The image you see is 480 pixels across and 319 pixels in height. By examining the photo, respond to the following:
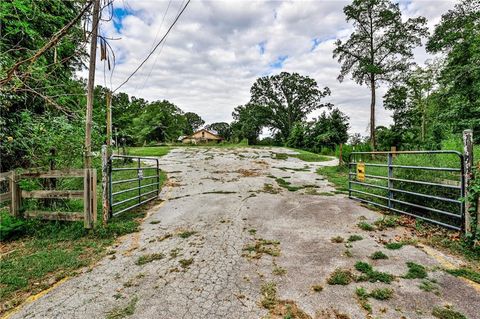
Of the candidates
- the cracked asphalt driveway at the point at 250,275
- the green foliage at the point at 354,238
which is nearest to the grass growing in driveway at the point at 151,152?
the cracked asphalt driveway at the point at 250,275

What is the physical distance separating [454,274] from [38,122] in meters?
6.67

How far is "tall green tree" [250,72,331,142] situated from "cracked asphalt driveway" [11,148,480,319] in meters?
34.5

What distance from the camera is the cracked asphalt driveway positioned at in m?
2.04

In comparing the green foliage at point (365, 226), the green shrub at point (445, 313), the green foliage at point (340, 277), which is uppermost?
the green foliage at point (365, 226)

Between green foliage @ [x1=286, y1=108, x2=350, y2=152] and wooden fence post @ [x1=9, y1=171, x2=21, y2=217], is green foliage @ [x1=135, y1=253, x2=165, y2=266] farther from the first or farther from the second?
green foliage @ [x1=286, y1=108, x2=350, y2=152]

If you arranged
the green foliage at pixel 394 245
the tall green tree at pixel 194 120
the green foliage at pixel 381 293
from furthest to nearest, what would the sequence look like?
1. the tall green tree at pixel 194 120
2. the green foliage at pixel 394 245
3. the green foliage at pixel 381 293

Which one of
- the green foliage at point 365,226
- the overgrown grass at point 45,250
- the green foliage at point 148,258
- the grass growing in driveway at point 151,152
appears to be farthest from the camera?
the grass growing in driveway at point 151,152

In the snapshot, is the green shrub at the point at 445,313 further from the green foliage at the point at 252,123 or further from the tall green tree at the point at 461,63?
the green foliage at the point at 252,123

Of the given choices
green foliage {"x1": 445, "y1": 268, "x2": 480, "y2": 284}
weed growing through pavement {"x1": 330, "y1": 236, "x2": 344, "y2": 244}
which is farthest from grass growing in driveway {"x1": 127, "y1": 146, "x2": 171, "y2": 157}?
green foliage {"x1": 445, "y1": 268, "x2": 480, "y2": 284}

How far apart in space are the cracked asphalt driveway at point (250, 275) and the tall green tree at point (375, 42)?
16442 millimetres

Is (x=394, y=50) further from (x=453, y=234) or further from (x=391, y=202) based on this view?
(x=453, y=234)

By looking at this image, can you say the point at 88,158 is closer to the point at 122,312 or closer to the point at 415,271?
the point at 122,312

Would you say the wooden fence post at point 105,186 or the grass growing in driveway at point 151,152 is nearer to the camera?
the wooden fence post at point 105,186

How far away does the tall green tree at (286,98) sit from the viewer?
125 feet
